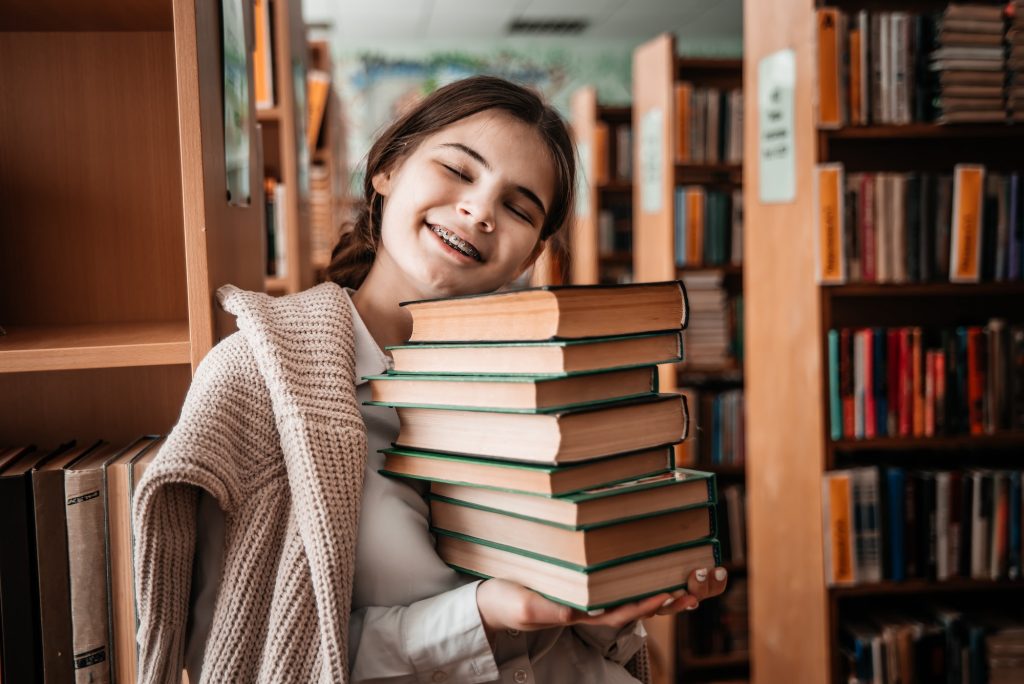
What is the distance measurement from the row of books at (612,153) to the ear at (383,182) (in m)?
3.17

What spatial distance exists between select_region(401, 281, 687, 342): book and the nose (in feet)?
0.50

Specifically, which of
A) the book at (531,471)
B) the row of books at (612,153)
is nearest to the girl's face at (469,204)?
the book at (531,471)

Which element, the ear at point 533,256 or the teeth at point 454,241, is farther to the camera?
the ear at point 533,256

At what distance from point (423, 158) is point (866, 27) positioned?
60.2 inches

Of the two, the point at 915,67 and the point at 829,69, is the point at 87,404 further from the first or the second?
the point at 915,67

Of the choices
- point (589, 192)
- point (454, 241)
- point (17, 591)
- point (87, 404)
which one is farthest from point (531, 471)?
point (589, 192)

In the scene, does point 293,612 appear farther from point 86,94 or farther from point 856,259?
point 856,259

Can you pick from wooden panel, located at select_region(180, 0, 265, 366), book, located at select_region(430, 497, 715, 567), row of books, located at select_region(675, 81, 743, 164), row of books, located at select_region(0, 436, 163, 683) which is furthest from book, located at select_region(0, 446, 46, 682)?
row of books, located at select_region(675, 81, 743, 164)

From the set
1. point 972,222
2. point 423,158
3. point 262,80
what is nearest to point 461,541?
point 423,158

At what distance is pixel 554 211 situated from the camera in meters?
1.14

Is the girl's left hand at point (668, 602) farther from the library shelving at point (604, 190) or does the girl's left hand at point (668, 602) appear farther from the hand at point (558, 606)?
the library shelving at point (604, 190)

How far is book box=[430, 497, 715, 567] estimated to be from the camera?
0.75m

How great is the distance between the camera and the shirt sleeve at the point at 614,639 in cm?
103

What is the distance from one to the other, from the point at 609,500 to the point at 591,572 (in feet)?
0.22
